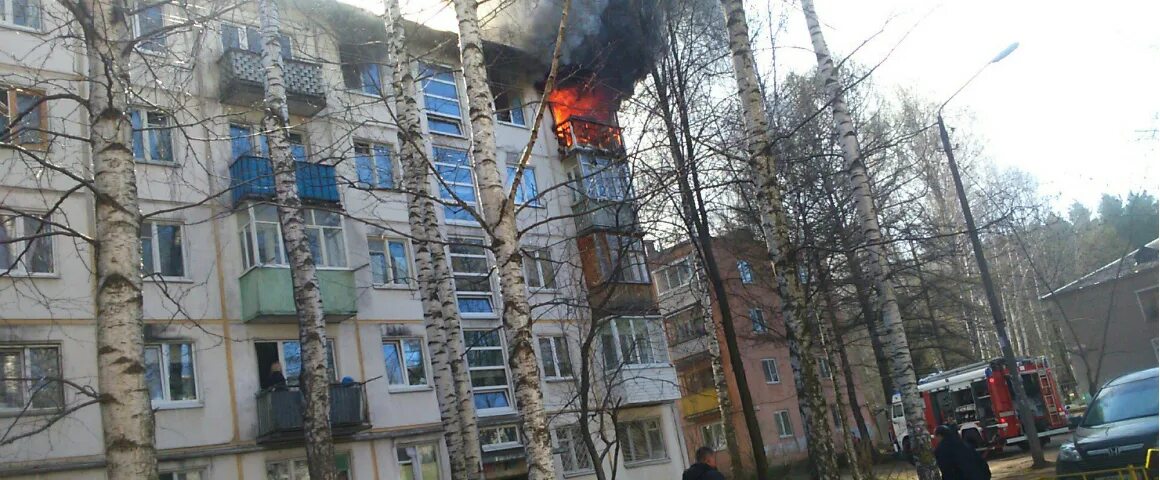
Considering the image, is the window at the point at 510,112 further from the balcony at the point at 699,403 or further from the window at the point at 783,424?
the window at the point at 783,424

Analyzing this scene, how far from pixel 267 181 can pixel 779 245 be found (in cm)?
1254

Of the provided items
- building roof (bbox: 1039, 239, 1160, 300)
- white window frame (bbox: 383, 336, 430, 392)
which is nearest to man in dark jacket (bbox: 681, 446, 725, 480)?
white window frame (bbox: 383, 336, 430, 392)

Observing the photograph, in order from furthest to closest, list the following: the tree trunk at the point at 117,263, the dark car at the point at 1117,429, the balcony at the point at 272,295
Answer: the balcony at the point at 272,295, the dark car at the point at 1117,429, the tree trunk at the point at 117,263

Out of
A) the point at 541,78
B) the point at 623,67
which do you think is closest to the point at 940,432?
the point at 623,67

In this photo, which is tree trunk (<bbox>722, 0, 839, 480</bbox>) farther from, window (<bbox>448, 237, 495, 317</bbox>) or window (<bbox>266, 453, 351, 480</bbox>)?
window (<bbox>448, 237, 495, 317</bbox>)

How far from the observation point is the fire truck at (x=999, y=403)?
2692 cm

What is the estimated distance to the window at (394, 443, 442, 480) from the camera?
70.2 ft

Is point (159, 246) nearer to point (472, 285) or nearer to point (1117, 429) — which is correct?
point (472, 285)

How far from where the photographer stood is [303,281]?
12328mm

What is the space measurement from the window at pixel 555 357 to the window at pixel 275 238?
280 inches

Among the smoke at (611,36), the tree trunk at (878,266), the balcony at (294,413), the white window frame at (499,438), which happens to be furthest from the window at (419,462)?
the tree trunk at (878,266)

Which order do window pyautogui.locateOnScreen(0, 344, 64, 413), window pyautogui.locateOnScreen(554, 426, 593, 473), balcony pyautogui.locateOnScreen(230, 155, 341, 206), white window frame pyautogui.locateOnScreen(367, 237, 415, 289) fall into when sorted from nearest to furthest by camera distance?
1. window pyautogui.locateOnScreen(0, 344, 64, 413)
2. balcony pyautogui.locateOnScreen(230, 155, 341, 206)
3. white window frame pyautogui.locateOnScreen(367, 237, 415, 289)
4. window pyautogui.locateOnScreen(554, 426, 593, 473)

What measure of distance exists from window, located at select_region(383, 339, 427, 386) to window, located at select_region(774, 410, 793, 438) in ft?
68.2

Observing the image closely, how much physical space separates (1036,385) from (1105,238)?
772 inches
